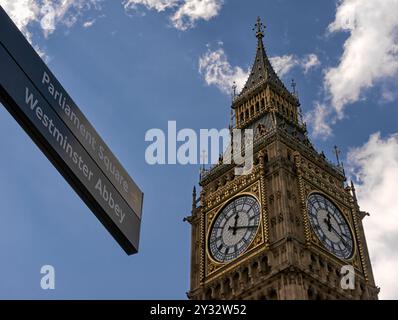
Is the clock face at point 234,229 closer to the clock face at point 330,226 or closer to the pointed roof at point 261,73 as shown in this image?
the clock face at point 330,226

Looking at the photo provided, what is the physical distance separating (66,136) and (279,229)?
51068mm

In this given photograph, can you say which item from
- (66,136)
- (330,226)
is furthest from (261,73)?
(66,136)

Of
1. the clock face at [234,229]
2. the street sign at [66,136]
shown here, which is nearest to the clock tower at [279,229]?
the clock face at [234,229]

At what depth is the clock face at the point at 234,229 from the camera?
64.3 m

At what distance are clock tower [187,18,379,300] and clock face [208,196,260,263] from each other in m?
0.11

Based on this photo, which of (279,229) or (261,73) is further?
(261,73)

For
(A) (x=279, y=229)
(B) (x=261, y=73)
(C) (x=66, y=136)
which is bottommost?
(C) (x=66, y=136)

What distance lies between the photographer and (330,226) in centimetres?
6638

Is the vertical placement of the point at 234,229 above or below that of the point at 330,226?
below

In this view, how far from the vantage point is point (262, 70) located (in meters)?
85.7

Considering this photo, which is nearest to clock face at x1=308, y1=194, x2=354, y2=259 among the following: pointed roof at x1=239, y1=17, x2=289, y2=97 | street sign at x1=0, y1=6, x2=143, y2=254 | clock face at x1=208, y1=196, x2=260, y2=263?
clock face at x1=208, y1=196, x2=260, y2=263

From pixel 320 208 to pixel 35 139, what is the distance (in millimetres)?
57842

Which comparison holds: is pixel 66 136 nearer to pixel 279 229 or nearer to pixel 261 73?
pixel 279 229
